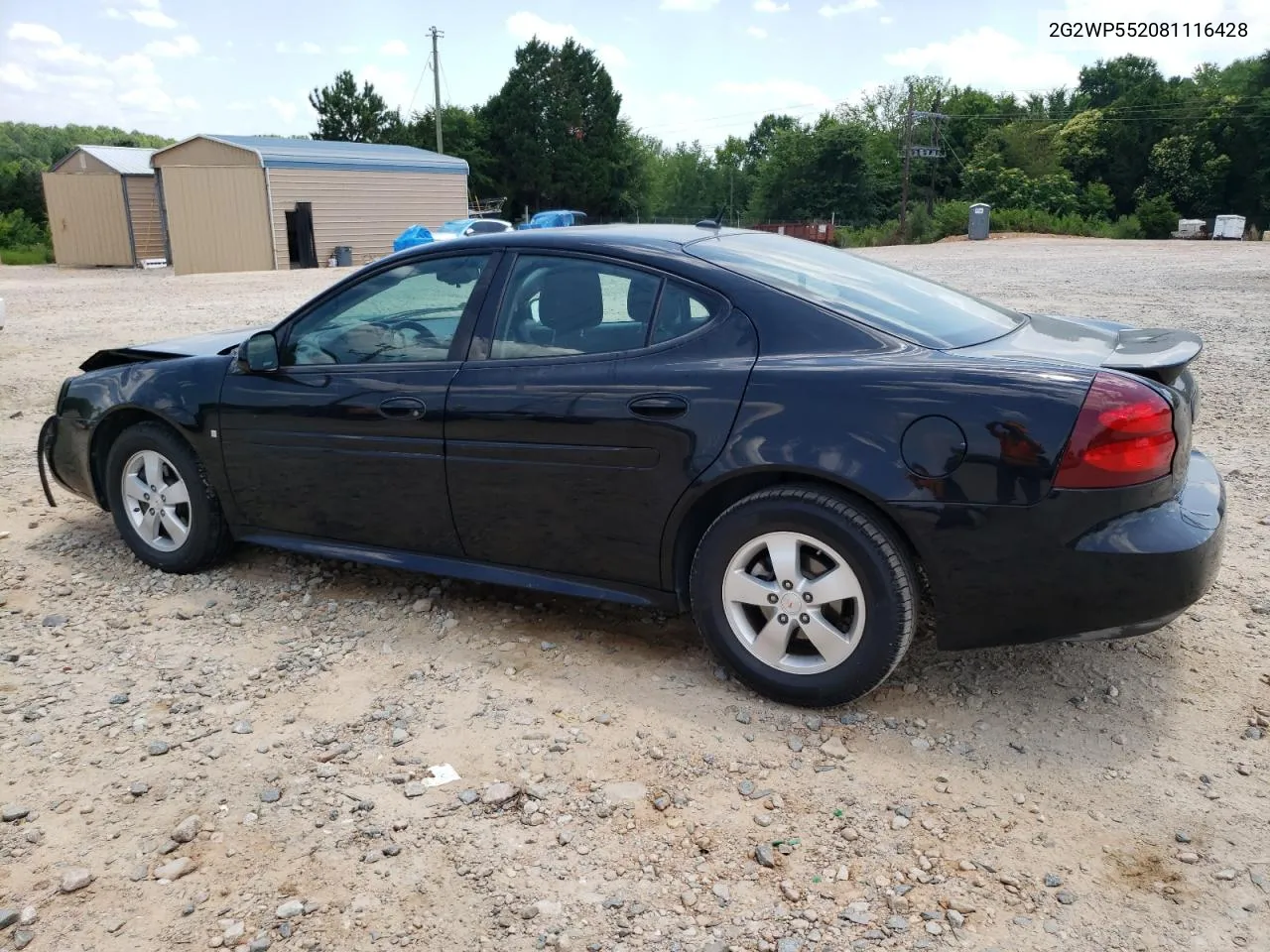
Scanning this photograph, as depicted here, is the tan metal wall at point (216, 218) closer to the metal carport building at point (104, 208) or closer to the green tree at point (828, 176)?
the metal carport building at point (104, 208)

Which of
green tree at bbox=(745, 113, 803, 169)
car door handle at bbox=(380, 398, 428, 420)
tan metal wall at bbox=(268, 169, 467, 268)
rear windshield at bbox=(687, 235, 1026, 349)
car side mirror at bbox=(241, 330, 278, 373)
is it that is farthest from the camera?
green tree at bbox=(745, 113, 803, 169)

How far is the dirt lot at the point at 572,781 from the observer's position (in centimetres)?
254

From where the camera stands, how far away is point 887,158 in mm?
66812

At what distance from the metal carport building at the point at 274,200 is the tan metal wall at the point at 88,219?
87.7 inches

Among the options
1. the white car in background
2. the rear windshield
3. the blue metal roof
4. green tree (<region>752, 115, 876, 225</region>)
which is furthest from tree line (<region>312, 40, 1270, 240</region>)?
the rear windshield

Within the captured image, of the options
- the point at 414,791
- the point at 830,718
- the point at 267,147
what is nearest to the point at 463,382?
the point at 414,791

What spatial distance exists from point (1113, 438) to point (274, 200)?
1263 inches

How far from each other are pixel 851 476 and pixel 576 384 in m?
1.03

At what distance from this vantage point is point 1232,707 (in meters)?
3.40

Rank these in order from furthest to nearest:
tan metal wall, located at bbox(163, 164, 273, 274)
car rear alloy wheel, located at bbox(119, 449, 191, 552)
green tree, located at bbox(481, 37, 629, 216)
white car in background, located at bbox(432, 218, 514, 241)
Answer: green tree, located at bbox(481, 37, 629, 216), tan metal wall, located at bbox(163, 164, 273, 274), white car in background, located at bbox(432, 218, 514, 241), car rear alloy wheel, located at bbox(119, 449, 191, 552)

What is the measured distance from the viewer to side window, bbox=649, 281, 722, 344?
139 inches

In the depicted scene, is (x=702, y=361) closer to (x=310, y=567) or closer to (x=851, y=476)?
(x=851, y=476)

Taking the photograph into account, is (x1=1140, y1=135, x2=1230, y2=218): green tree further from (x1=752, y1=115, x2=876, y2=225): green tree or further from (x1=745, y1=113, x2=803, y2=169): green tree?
(x1=745, y1=113, x2=803, y2=169): green tree

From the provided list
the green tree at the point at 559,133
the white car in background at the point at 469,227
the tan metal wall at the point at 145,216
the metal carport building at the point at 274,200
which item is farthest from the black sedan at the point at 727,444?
the green tree at the point at 559,133
